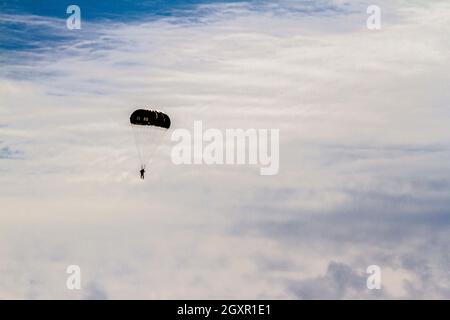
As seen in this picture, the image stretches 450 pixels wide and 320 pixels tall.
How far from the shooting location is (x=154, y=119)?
297 ft
